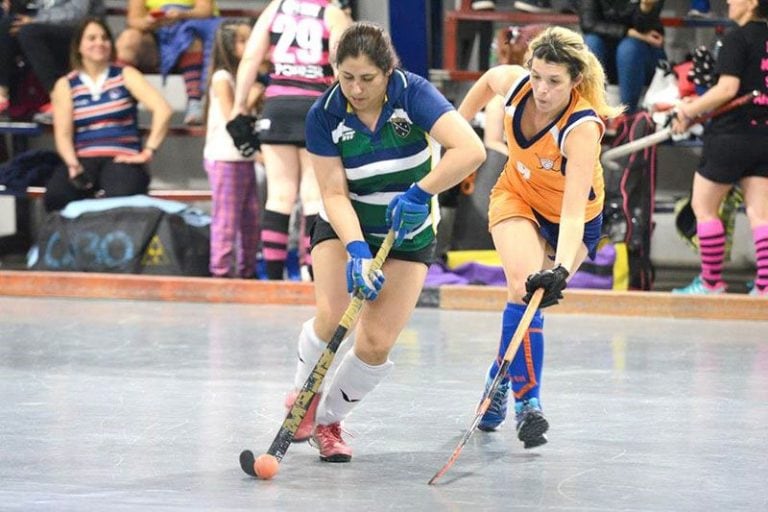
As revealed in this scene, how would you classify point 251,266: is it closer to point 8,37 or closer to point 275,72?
point 275,72

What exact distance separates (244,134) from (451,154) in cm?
382

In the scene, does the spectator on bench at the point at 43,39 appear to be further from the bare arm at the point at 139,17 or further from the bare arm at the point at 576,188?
the bare arm at the point at 576,188

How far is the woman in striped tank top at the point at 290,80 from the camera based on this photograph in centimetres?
774

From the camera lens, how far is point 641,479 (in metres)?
4.37

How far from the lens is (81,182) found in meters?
8.64

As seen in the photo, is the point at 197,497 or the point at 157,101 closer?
the point at 197,497

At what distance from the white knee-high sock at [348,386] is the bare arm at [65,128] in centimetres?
438

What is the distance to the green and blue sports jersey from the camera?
4.43m

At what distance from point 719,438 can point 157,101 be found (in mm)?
4654

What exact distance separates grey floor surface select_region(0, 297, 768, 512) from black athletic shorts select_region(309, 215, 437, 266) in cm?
60

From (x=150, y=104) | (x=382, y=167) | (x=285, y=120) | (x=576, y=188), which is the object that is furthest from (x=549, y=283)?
(x=150, y=104)

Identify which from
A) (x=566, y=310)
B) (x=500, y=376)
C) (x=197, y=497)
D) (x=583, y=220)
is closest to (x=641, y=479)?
(x=500, y=376)

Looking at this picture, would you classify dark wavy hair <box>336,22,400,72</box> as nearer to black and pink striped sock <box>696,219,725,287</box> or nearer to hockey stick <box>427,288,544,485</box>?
hockey stick <box>427,288,544,485</box>

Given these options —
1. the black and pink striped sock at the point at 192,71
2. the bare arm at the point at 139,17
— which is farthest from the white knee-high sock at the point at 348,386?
the bare arm at the point at 139,17
